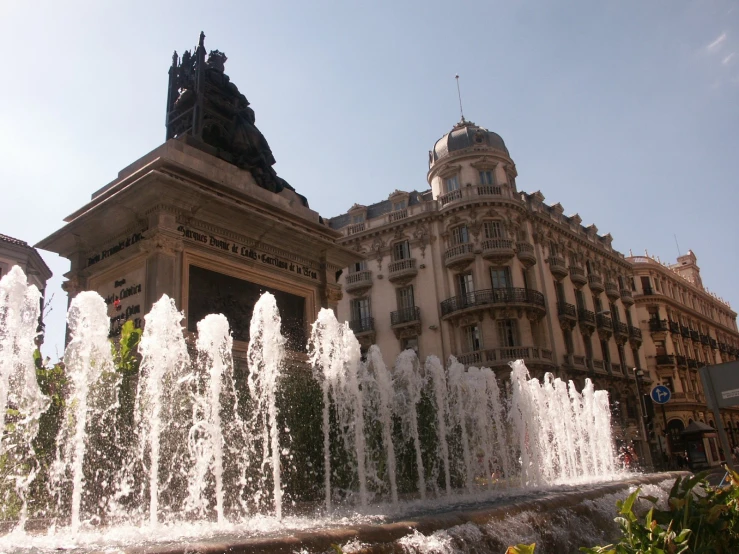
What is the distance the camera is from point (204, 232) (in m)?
10.0

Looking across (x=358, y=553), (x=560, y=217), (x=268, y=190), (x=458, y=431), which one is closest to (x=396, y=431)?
(x=458, y=431)

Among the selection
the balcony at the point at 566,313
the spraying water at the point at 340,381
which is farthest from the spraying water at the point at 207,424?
the balcony at the point at 566,313

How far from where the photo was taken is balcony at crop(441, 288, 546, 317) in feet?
111

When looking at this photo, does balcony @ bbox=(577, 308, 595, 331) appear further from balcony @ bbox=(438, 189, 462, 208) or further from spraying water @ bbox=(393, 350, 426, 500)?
spraying water @ bbox=(393, 350, 426, 500)

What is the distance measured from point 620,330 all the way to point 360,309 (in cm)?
1894

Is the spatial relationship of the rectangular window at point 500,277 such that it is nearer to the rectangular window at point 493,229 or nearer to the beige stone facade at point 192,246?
the rectangular window at point 493,229

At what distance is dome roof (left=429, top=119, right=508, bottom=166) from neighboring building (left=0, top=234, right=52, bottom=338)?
2422 cm

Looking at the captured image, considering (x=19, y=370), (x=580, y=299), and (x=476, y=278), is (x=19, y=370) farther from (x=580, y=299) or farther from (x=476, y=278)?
(x=580, y=299)

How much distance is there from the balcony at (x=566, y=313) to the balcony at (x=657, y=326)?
16567 millimetres

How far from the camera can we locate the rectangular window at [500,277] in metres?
35.1

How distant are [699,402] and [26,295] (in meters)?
54.0

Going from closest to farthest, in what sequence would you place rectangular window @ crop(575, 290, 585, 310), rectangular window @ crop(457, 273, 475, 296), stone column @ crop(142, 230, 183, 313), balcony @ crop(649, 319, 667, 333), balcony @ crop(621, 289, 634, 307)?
stone column @ crop(142, 230, 183, 313)
rectangular window @ crop(457, 273, 475, 296)
rectangular window @ crop(575, 290, 585, 310)
balcony @ crop(621, 289, 634, 307)
balcony @ crop(649, 319, 667, 333)

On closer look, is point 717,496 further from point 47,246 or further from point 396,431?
point 47,246

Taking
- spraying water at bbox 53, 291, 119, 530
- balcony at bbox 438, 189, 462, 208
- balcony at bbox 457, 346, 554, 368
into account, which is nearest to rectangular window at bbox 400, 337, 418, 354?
balcony at bbox 457, 346, 554, 368
